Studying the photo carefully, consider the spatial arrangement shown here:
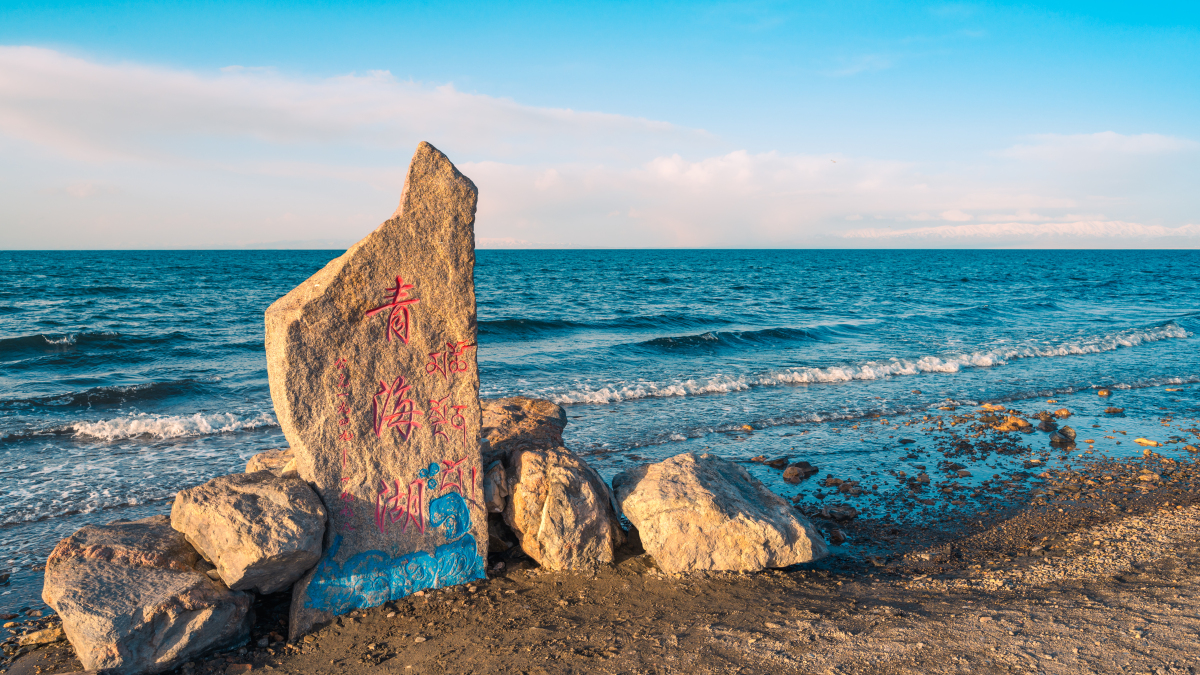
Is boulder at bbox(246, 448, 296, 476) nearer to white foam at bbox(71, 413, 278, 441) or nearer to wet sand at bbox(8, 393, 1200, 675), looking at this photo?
wet sand at bbox(8, 393, 1200, 675)

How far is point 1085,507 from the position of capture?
721 cm

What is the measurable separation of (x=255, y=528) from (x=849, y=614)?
167 inches

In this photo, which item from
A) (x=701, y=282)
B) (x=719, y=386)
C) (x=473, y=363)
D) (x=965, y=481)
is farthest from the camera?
(x=701, y=282)

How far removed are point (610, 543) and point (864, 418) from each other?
7659mm

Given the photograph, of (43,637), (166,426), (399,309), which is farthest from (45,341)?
(399,309)

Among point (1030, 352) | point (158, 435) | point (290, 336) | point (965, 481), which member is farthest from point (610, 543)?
point (1030, 352)

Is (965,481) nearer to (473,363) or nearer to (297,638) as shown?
(473,363)

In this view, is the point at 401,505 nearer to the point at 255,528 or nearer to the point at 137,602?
the point at 255,528

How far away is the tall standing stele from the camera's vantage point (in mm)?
4871

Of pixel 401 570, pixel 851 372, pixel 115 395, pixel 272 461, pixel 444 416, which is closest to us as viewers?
pixel 401 570

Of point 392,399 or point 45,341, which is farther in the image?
point 45,341

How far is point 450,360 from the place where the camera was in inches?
209

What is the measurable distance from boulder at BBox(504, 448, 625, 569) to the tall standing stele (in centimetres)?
38

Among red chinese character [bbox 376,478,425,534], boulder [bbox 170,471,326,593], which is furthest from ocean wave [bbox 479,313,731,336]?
boulder [bbox 170,471,326,593]
